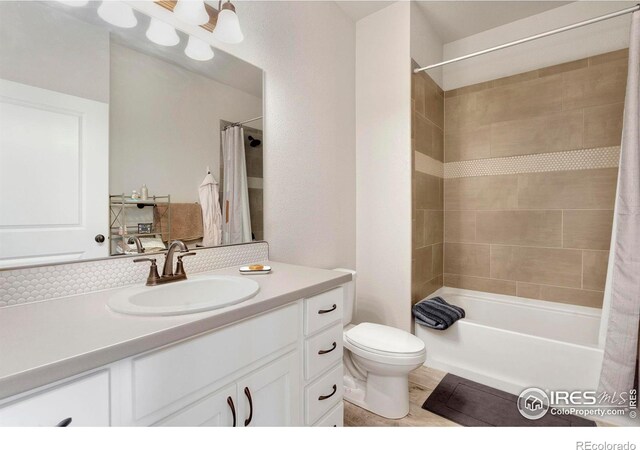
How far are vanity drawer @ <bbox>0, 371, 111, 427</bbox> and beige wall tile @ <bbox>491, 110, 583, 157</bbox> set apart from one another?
9.41 feet

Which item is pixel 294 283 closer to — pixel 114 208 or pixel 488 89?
pixel 114 208

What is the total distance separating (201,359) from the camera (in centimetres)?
77

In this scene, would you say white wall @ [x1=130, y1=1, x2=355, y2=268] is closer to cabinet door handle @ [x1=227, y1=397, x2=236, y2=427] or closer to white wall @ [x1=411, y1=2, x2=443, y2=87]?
white wall @ [x1=411, y1=2, x2=443, y2=87]

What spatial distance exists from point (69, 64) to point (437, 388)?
2.43 m

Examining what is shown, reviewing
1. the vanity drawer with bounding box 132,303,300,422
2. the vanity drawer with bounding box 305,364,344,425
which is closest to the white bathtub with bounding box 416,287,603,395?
the vanity drawer with bounding box 305,364,344,425

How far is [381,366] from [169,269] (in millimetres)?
1156

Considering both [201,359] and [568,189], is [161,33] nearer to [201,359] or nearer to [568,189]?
[201,359]

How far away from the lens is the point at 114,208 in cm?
109

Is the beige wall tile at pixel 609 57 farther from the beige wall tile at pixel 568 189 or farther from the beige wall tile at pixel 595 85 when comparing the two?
the beige wall tile at pixel 568 189

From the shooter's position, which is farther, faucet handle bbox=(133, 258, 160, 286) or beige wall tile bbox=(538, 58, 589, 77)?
beige wall tile bbox=(538, 58, 589, 77)

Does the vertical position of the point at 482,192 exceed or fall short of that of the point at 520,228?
it exceeds it

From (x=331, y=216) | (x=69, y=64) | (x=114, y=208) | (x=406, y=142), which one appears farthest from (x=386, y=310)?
(x=69, y=64)

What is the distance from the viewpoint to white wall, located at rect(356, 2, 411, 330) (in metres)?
2.19

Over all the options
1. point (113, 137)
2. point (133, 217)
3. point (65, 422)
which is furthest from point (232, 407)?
point (113, 137)
